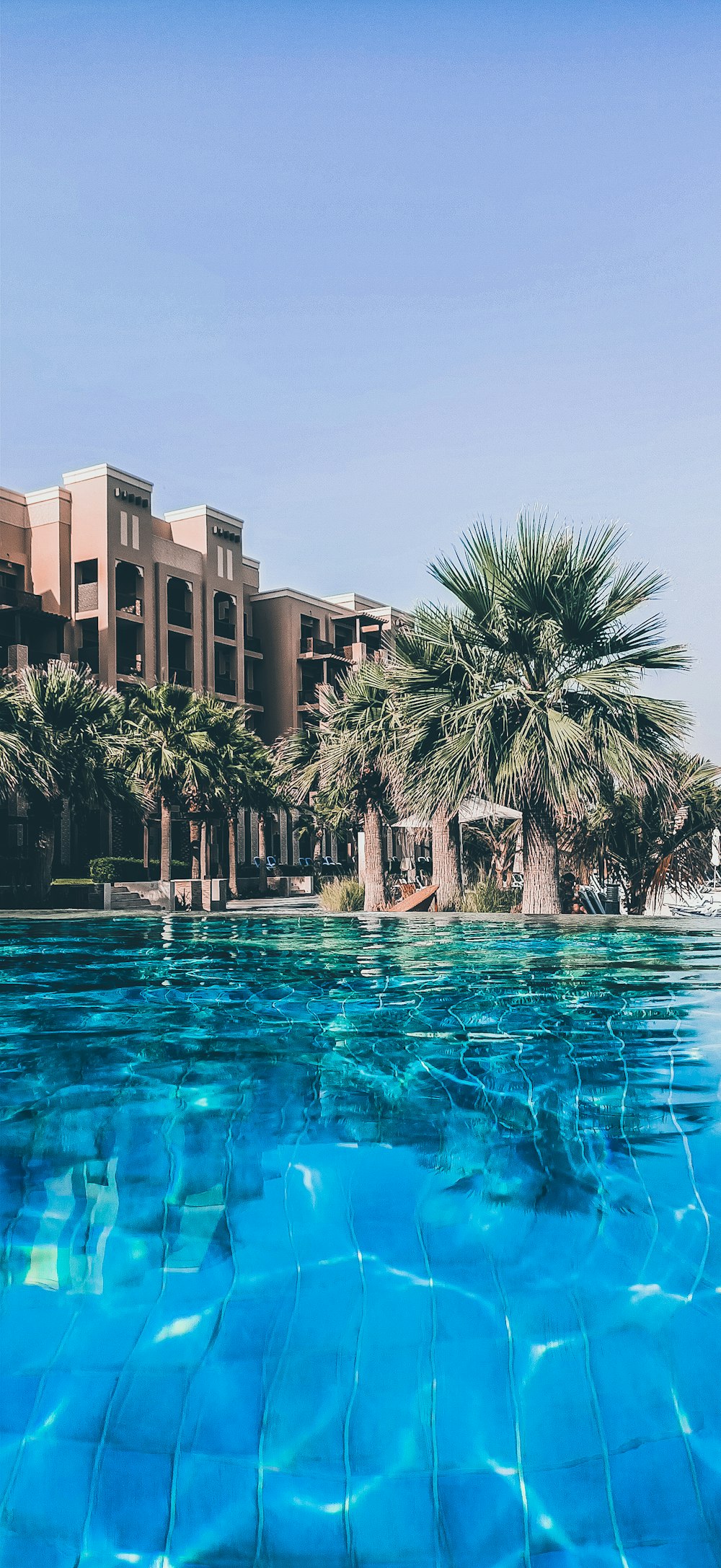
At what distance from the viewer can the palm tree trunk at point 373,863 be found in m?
23.8

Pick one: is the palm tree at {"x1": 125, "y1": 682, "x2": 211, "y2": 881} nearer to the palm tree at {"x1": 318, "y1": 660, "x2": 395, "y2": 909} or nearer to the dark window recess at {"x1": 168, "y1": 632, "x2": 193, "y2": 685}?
the palm tree at {"x1": 318, "y1": 660, "x2": 395, "y2": 909}

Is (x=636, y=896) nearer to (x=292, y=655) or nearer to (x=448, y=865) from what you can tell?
(x=448, y=865)

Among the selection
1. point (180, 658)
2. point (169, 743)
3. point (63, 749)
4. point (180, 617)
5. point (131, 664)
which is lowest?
point (63, 749)

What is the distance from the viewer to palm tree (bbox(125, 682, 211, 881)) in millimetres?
32688

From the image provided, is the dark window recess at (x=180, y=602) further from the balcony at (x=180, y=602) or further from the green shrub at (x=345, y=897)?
the green shrub at (x=345, y=897)

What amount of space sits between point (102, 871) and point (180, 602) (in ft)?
67.2

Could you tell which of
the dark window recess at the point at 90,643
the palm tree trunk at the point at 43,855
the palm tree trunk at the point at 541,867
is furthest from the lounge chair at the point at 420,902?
the dark window recess at the point at 90,643

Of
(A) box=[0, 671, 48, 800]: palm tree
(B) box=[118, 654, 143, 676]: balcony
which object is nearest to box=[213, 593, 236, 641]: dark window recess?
(B) box=[118, 654, 143, 676]: balcony

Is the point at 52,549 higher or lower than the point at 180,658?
higher

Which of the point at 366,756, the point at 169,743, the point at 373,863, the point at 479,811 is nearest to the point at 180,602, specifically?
the point at 169,743

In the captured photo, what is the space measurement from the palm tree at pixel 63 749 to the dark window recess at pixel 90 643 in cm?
1905

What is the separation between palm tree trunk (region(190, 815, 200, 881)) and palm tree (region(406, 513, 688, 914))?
2244 cm

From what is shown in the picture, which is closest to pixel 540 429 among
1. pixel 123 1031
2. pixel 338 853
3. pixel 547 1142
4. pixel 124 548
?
pixel 123 1031

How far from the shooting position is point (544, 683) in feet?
53.0
